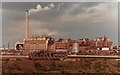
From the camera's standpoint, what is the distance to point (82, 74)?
9.58 metres

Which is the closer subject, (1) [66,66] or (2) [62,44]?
(1) [66,66]

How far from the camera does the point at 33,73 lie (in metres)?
9.52

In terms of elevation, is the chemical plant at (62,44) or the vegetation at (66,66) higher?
the chemical plant at (62,44)

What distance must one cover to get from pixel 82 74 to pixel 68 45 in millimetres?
13161

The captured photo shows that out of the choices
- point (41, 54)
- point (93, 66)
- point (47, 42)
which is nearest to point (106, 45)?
point (47, 42)

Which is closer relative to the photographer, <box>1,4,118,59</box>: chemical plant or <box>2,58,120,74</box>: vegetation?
<box>2,58,120,74</box>: vegetation

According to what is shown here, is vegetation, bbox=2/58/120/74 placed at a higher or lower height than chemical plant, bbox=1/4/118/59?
lower

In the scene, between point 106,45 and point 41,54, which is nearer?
point 41,54

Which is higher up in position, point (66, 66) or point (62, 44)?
point (62, 44)

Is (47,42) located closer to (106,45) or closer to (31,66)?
(106,45)

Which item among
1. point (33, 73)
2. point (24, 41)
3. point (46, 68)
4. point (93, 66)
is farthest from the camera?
point (24, 41)

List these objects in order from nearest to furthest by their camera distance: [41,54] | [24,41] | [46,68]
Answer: [46,68]
[41,54]
[24,41]

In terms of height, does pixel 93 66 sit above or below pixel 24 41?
below

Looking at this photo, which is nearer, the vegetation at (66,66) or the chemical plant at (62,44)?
the vegetation at (66,66)
